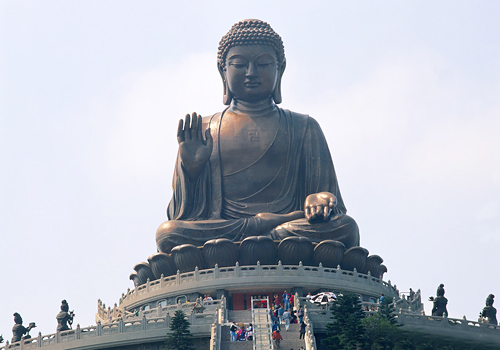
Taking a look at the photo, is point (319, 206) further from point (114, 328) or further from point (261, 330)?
point (261, 330)

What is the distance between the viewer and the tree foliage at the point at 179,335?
2347 cm

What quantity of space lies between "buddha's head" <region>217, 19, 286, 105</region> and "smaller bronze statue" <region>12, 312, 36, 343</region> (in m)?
10.6

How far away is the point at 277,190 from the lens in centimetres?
3447

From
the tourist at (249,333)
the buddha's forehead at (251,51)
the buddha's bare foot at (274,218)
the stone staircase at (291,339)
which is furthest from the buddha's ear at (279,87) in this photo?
the tourist at (249,333)

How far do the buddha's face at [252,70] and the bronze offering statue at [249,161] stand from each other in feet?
0.10

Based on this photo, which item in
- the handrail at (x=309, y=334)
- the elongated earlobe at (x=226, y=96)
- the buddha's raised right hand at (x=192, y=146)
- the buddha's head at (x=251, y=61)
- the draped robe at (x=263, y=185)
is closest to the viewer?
the handrail at (x=309, y=334)

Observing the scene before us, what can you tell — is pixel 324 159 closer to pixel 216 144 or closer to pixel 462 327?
pixel 216 144

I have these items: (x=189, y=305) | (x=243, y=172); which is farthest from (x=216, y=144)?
(x=189, y=305)

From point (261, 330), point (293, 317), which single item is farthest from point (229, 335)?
point (293, 317)

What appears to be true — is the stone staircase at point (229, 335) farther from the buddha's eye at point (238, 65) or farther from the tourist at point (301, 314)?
the buddha's eye at point (238, 65)

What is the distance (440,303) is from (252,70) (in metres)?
10.6

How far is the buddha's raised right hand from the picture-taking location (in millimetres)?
34125

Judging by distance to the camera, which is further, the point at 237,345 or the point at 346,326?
the point at 346,326

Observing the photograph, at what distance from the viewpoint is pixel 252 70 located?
1387 inches
